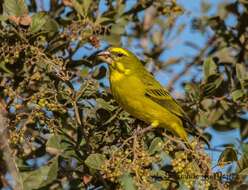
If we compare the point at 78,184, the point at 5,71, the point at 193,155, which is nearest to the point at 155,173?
the point at 193,155

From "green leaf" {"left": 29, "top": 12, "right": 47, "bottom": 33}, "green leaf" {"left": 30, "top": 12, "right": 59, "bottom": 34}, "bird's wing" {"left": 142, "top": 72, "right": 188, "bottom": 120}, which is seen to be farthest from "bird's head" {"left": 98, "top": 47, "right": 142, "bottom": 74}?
"green leaf" {"left": 29, "top": 12, "right": 47, "bottom": 33}

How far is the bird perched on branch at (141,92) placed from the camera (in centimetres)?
481

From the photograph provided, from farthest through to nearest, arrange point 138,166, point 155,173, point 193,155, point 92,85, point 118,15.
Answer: point 118,15, point 92,85, point 155,173, point 193,155, point 138,166

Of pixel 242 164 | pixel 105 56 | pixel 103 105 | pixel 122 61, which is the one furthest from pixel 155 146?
pixel 122 61

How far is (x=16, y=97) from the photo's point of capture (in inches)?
147

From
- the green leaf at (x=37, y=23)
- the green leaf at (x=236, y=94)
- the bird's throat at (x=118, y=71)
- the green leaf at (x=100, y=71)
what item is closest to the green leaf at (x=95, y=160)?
the green leaf at (x=37, y=23)

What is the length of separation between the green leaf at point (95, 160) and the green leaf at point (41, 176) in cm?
46

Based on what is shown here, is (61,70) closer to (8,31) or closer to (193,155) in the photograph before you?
(8,31)

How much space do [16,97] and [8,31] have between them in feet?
1.83

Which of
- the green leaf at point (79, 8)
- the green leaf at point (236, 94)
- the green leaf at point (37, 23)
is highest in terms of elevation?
the green leaf at point (79, 8)

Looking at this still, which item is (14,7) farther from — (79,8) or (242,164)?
(242,164)

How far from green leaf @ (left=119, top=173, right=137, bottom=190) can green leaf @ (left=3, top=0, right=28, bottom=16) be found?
1519mm

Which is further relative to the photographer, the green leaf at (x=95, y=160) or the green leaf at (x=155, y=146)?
the green leaf at (x=155, y=146)

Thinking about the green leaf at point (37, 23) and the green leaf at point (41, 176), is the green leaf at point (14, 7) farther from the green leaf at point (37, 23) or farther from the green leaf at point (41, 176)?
the green leaf at point (41, 176)
